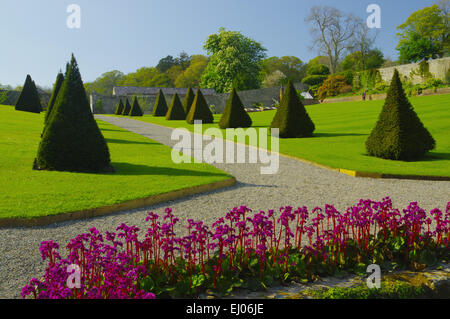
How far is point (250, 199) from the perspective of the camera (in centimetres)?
687

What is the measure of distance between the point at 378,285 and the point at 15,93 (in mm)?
52609

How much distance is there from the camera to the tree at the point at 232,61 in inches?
2297

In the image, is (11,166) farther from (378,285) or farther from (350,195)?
(378,285)

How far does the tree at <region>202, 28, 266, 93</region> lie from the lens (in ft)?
191

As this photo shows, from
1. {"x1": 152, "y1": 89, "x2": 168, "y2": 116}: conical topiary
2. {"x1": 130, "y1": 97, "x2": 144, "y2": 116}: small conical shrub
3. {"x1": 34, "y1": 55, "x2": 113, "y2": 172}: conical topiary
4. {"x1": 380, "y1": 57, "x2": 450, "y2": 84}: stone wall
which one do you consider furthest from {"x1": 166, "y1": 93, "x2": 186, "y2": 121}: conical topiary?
{"x1": 34, "y1": 55, "x2": 113, "y2": 172}: conical topiary

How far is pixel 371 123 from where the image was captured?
2114 centimetres

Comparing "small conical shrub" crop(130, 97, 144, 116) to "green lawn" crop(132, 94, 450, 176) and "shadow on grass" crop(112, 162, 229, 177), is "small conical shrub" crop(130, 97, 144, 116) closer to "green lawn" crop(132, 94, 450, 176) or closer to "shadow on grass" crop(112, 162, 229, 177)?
"green lawn" crop(132, 94, 450, 176)

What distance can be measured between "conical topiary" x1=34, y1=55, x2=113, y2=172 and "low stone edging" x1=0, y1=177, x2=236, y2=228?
298 centimetres

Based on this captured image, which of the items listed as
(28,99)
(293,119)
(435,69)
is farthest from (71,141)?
(435,69)

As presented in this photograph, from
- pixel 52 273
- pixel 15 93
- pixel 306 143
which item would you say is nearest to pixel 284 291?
pixel 52 273

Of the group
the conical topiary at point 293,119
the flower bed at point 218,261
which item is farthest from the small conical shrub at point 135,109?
the flower bed at point 218,261

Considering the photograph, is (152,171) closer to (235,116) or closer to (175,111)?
(235,116)

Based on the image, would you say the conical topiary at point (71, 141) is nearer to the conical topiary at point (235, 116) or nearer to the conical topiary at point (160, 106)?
the conical topiary at point (235, 116)

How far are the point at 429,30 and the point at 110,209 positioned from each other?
58932mm
